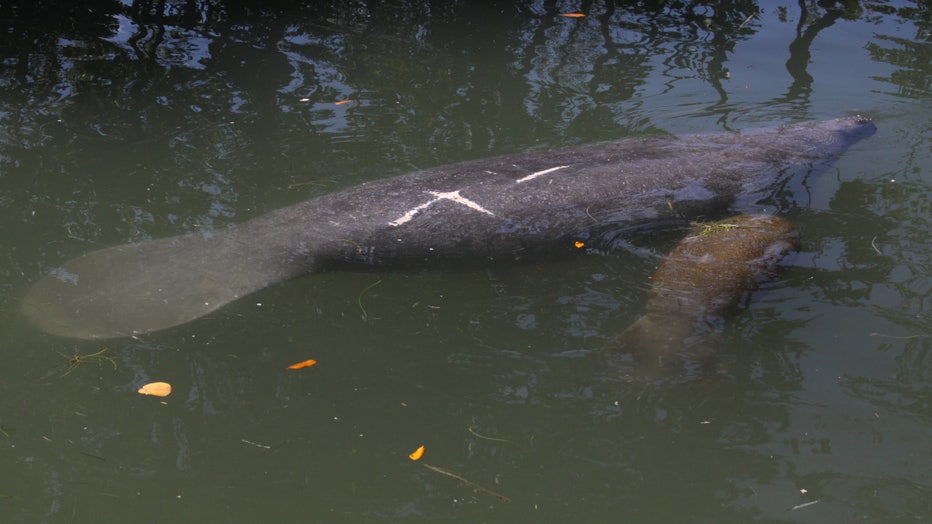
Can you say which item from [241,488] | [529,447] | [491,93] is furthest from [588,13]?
[241,488]

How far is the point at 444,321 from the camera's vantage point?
4.73m

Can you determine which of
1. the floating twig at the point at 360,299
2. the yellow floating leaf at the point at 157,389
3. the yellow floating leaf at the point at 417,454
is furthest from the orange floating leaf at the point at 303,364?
the yellow floating leaf at the point at 417,454

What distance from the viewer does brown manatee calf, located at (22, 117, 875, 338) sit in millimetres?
4652

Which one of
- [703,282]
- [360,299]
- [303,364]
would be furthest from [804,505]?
[360,299]

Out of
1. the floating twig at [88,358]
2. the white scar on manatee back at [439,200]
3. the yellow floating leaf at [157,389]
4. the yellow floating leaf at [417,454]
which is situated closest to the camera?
the yellow floating leaf at [417,454]

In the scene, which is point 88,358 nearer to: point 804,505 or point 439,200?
point 439,200

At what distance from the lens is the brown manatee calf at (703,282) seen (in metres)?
4.46

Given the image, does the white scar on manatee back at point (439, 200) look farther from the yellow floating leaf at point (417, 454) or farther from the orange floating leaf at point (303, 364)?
the yellow floating leaf at point (417, 454)

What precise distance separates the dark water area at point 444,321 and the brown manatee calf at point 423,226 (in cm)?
13

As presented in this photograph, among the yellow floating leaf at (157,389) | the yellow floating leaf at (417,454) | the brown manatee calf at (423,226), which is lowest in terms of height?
the yellow floating leaf at (157,389)

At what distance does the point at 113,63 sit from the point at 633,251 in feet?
18.3

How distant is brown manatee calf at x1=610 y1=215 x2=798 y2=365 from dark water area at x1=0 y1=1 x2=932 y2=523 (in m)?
0.13

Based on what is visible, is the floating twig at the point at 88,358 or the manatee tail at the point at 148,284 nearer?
the floating twig at the point at 88,358

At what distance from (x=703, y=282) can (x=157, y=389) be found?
123 inches
